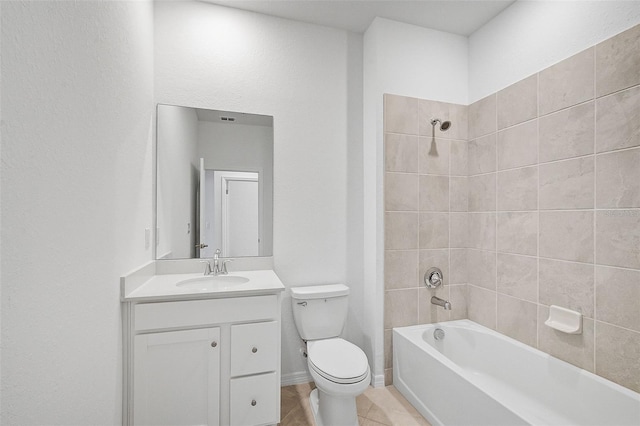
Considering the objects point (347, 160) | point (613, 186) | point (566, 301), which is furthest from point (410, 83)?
point (566, 301)

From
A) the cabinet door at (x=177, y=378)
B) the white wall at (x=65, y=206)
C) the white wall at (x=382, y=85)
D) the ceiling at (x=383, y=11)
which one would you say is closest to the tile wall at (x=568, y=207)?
the white wall at (x=382, y=85)

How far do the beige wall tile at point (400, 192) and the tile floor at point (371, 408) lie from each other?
51.2 inches

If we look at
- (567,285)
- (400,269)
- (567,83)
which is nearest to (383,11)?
(567,83)

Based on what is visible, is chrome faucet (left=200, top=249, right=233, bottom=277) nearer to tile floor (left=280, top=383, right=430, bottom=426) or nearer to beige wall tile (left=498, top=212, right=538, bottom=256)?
tile floor (left=280, top=383, right=430, bottom=426)

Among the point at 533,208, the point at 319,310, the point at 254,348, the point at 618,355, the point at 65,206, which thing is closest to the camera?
the point at 65,206

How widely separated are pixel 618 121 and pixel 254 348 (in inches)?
86.0

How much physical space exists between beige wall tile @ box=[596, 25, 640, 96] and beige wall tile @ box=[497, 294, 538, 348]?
129 centimetres

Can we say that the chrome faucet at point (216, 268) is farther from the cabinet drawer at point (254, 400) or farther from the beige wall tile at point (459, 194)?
the beige wall tile at point (459, 194)

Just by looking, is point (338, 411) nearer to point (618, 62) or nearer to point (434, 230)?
point (434, 230)

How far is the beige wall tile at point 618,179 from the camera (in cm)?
148

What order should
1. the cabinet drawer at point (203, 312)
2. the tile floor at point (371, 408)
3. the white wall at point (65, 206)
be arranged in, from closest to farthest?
the white wall at point (65, 206), the cabinet drawer at point (203, 312), the tile floor at point (371, 408)

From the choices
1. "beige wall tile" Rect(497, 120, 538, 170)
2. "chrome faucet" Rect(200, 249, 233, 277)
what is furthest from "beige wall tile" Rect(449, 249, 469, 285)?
"chrome faucet" Rect(200, 249, 233, 277)

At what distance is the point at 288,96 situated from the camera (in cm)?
232

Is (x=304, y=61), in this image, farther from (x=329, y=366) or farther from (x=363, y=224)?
(x=329, y=366)
